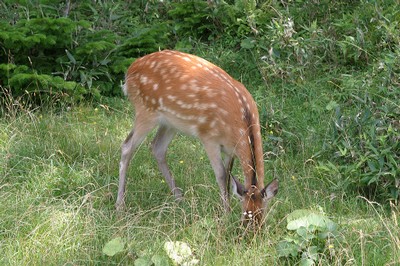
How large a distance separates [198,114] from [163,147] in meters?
0.79

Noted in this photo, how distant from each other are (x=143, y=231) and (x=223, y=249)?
590 mm

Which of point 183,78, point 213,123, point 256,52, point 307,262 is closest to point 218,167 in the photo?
point 213,123

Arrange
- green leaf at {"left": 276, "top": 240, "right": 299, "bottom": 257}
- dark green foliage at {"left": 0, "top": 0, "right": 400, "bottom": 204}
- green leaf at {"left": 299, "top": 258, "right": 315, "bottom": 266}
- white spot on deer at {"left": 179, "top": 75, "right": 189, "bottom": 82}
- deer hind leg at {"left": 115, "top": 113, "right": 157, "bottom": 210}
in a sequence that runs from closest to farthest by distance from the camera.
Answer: green leaf at {"left": 299, "top": 258, "right": 315, "bottom": 266}, green leaf at {"left": 276, "top": 240, "right": 299, "bottom": 257}, white spot on deer at {"left": 179, "top": 75, "right": 189, "bottom": 82}, deer hind leg at {"left": 115, "top": 113, "right": 157, "bottom": 210}, dark green foliage at {"left": 0, "top": 0, "right": 400, "bottom": 204}

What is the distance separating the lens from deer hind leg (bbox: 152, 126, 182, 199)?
7.26 m

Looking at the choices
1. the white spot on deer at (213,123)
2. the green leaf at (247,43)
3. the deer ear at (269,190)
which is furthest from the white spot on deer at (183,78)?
the green leaf at (247,43)

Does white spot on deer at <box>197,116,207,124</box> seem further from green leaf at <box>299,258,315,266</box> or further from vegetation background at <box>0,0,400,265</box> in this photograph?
green leaf at <box>299,258,315,266</box>

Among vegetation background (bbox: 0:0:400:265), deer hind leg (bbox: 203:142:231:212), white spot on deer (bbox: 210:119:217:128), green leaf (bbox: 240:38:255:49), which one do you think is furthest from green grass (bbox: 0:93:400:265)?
green leaf (bbox: 240:38:255:49)

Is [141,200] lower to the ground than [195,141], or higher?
higher

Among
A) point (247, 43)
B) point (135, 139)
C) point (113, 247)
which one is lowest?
point (247, 43)

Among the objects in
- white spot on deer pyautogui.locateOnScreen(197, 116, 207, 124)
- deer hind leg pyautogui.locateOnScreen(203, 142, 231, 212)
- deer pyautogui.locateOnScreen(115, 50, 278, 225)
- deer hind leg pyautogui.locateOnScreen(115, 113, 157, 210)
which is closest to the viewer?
deer pyautogui.locateOnScreen(115, 50, 278, 225)

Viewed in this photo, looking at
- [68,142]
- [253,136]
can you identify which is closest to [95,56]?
[68,142]

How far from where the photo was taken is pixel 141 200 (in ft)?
22.7

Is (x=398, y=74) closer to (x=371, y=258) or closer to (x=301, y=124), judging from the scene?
(x=301, y=124)

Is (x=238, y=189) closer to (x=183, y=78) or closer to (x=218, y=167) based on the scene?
(x=218, y=167)
